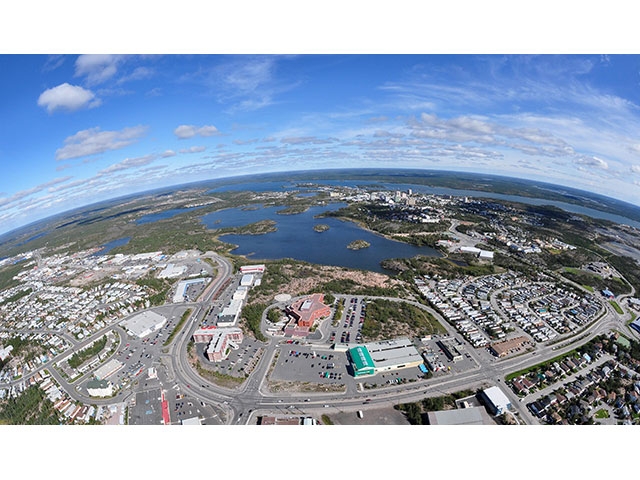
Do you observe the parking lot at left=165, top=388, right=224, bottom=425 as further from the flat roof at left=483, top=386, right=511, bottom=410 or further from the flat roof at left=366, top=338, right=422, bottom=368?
the flat roof at left=483, top=386, right=511, bottom=410

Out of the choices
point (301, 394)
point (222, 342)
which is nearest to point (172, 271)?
point (222, 342)

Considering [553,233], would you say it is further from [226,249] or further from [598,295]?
[226,249]

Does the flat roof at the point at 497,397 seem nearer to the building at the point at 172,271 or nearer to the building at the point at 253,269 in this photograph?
the building at the point at 253,269

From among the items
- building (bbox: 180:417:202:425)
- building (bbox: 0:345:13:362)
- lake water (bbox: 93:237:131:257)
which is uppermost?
building (bbox: 0:345:13:362)

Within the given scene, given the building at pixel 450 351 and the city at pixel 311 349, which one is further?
the building at pixel 450 351

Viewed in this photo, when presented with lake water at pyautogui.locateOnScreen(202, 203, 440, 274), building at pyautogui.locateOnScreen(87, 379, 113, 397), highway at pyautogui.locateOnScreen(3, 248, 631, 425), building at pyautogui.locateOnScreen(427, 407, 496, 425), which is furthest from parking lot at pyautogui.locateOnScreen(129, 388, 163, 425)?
lake water at pyautogui.locateOnScreen(202, 203, 440, 274)

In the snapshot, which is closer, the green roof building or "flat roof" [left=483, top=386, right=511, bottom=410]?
Answer: "flat roof" [left=483, top=386, right=511, bottom=410]

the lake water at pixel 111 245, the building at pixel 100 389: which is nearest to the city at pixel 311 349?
the building at pixel 100 389

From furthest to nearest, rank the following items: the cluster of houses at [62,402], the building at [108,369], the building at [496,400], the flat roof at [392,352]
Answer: the building at [108,369] < the flat roof at [392,352] < the cluster of houses at [62,402] < the building at [496,400]
